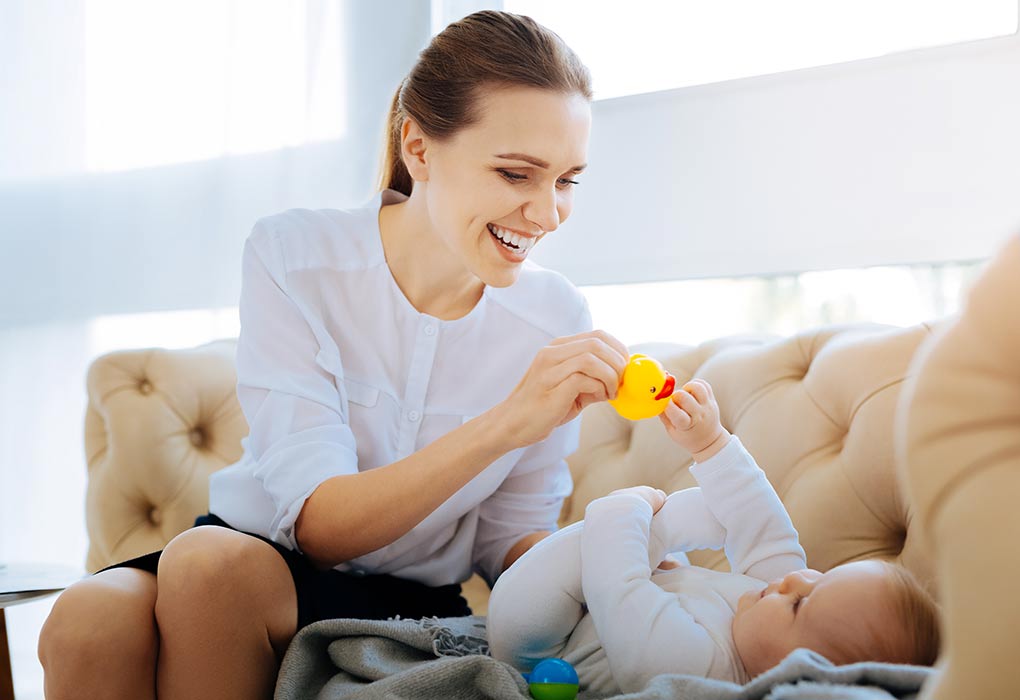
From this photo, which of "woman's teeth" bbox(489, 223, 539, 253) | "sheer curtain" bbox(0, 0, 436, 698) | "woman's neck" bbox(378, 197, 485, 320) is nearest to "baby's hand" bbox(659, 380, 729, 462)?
"woman's teeth" bbox(489, 223, 539, 253)

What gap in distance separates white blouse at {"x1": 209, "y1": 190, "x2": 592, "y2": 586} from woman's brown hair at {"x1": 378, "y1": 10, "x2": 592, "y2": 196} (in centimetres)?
24

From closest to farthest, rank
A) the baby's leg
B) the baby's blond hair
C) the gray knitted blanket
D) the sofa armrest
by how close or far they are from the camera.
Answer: the gray knitted blanket
the baby's blond hair
the baby's leg
the sofa armrest

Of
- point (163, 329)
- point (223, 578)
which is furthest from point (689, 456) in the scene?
point (163, 329)

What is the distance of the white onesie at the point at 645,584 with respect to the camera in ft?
3.52

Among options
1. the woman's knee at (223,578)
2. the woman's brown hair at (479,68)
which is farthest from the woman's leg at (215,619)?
the woman's brown hair at (479,68)

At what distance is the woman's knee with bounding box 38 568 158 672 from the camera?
109 centimetres

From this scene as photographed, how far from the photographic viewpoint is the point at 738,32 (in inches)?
76.6

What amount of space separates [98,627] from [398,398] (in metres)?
0.54

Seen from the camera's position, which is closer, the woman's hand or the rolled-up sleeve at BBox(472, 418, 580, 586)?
the woman's hand

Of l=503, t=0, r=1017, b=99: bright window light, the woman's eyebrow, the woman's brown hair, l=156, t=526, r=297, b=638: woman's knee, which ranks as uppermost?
l=503, t=0, r=1017, b=99: bright window light

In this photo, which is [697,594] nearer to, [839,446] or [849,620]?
[849,620]

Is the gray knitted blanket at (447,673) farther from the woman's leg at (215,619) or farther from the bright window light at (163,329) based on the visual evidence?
the bright window light at (163,329)

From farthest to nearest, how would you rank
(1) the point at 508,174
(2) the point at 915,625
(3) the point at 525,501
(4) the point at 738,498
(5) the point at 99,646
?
(3) the point at 525,501
(1) the point at 508,174
(4) the point at 738,498
(5) the point at 99,646
(2) the point at 915,625

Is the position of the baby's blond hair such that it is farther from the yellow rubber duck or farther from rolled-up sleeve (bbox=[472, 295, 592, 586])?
rolled-up sleeve (bbox=[472, 295, 592, 586])
